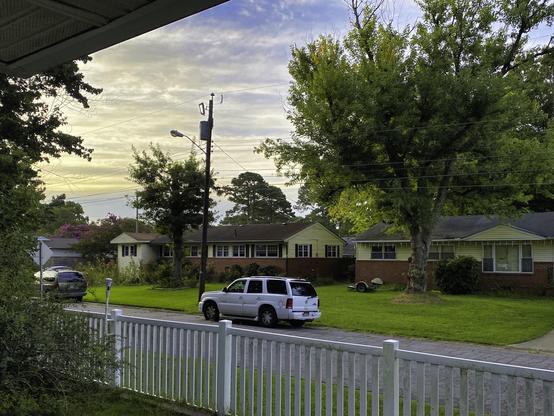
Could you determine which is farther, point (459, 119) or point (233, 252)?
point (233, 252)

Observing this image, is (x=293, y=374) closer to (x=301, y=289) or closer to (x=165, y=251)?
(x=301, y=289)

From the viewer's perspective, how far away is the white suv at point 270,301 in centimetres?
1864

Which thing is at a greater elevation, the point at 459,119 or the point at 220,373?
the point at 459,119

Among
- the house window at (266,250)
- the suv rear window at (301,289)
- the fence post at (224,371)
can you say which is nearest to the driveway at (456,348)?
the suv rear window at (301,289)

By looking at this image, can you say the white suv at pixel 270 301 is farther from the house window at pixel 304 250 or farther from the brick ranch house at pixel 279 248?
the house window at pixel 304 250

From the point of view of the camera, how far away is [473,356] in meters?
13.0

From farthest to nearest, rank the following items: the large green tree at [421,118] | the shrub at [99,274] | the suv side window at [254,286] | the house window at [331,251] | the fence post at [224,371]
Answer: the house window at [331,251]
the shrub at [99,274]
the large green tree at [421,118]
the suv side window at [254,286]
the fence post at [224,371]

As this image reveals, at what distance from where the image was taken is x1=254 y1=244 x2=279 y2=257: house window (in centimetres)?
4494

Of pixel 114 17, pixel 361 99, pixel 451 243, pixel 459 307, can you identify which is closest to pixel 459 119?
pixel 361 99

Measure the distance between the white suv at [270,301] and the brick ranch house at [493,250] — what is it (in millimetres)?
13985

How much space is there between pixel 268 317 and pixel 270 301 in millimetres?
574

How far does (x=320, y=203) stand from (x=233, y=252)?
66.9 feet

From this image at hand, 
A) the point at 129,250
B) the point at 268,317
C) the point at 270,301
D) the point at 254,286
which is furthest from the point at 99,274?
the point at 270,301

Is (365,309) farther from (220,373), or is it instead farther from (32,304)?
(32,304)
